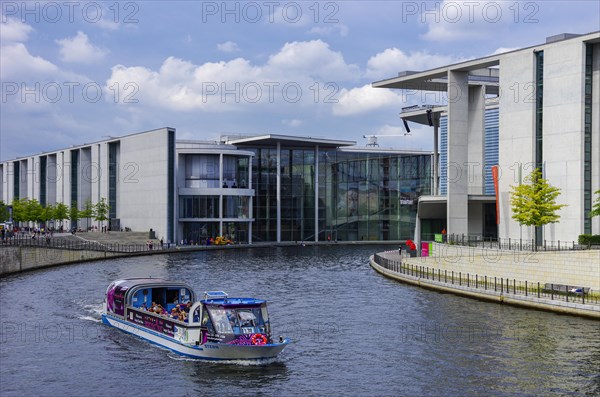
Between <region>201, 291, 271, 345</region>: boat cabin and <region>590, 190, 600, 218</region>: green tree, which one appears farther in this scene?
<region>590, 190, 600, 218</region>: green tree

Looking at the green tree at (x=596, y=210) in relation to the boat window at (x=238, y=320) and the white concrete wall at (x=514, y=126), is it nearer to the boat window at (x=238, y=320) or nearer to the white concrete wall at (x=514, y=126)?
the white concrete wall at (x=514, y=126)

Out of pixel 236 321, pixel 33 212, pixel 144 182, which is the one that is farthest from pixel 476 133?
pixel 33 212

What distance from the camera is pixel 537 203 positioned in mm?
59938

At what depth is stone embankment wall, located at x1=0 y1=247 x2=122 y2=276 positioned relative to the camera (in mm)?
70125

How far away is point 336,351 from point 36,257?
51206 mm

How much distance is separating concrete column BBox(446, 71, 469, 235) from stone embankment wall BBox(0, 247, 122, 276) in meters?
43.5

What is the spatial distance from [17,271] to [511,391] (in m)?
57.4

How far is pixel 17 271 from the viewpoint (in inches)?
2842

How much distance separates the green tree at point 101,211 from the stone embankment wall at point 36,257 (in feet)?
100

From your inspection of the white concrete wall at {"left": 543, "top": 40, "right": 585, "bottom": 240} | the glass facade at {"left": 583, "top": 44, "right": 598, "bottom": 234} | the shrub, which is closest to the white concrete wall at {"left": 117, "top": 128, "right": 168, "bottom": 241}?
the white concrete wall at {"left": 543, "top": 40, "right": 585, "bottom": 240}

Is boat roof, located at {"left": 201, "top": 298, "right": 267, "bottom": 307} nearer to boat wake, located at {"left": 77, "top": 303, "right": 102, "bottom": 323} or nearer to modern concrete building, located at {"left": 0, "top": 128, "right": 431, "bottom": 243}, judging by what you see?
boat wake, located at {"left": 77, "top": 303, "right": 102, "bottom": 323}

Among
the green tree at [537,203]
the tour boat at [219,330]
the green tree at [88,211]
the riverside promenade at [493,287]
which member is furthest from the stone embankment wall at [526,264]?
the green tree at [88,211]

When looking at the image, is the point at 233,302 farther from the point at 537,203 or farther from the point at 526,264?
the point at 537,203

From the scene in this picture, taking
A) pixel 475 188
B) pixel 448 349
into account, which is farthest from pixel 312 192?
pixel 448 349
